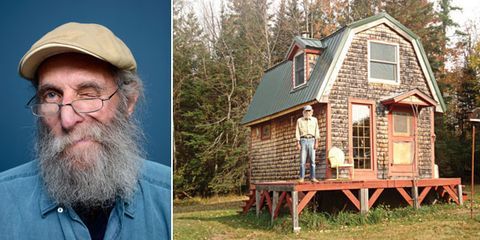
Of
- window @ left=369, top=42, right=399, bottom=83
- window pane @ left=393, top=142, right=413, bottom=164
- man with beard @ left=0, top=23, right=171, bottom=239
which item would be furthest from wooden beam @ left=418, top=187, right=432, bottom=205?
man with beard @ left=0, top=23, right=171, bottom=239

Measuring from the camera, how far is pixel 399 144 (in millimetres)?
3266

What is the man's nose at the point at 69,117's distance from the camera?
2.80 meters

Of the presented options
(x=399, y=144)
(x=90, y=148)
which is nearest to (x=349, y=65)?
(x=399, y=144)

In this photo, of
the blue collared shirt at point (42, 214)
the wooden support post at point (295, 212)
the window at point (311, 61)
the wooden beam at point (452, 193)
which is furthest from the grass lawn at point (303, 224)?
the window at point (311, 61)

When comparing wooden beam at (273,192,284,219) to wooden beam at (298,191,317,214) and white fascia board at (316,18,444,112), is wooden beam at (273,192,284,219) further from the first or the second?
white fascia board at (316,18,444,112)

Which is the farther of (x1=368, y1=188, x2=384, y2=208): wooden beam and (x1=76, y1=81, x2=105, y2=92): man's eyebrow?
(x1=368, y1=188, x2=384, y2=208): wooden beam

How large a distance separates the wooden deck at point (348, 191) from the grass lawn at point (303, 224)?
0.05 meters

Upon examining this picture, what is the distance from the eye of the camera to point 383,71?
3.26m

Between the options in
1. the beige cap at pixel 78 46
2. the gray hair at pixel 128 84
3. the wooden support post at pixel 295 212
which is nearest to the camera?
the beige cap at pixel 78 46

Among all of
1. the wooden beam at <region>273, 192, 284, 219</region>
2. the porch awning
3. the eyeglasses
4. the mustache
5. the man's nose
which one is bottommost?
the wooden beam at <region>273, 192, 284, 219</region>

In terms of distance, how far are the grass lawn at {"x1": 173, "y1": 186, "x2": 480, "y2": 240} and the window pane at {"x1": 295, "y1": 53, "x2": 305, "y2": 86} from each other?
711mm

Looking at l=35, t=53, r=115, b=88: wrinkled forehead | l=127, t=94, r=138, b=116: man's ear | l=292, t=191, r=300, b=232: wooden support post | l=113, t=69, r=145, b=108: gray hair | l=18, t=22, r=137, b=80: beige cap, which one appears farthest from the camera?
l=292, t=191, r=300, b=232: wooden support post

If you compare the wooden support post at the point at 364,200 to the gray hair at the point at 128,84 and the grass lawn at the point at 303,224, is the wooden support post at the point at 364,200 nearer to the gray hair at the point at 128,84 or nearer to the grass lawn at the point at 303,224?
the grass lawn at the point at 303,224

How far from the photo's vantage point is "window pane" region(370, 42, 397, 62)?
3.24m
